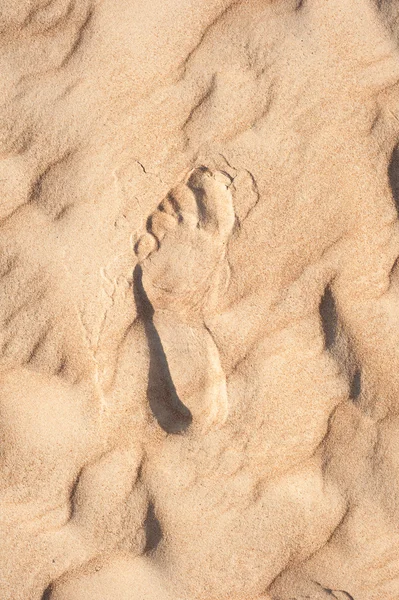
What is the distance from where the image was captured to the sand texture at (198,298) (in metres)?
1.71

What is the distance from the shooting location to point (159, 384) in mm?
1726

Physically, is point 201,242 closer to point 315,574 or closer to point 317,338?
point 317,338

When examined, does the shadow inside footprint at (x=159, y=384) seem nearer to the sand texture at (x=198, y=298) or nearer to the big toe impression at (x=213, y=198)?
the sand texture at (x=198, y=298)

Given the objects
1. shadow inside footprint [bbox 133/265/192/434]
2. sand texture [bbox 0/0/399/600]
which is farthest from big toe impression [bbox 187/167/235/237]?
shadow inside footprint [bbox 133/265/192/434]

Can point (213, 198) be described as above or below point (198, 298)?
above

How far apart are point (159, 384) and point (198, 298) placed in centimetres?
24

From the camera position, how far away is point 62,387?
172 centimetres

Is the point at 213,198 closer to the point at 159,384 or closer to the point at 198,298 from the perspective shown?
the point at 198,298

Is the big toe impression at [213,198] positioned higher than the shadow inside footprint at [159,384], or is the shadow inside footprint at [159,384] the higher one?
the big toe impression at [213,198]

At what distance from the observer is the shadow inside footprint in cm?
172

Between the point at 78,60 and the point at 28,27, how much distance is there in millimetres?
153

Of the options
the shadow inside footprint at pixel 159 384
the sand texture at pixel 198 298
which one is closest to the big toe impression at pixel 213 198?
the sand texture at pixel 198 298

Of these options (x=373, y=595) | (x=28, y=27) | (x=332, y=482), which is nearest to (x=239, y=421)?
(x=332, y=482)

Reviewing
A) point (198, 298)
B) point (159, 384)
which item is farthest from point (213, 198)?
point (159, 384)
